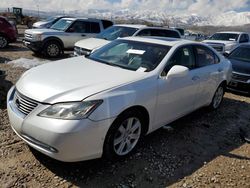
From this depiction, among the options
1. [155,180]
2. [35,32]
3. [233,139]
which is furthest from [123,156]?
[35,32]

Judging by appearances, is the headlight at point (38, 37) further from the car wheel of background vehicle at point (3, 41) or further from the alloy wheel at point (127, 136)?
the alloy wheel at point (127, 136)

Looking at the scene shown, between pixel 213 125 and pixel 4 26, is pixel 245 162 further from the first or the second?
pixel 4 26

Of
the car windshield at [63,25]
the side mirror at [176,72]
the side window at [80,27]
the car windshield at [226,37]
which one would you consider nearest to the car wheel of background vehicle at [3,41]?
the car windshield at [63,25]

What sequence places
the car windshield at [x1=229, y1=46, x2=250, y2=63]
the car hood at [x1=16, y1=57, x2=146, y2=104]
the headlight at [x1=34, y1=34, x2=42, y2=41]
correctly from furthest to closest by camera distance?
1. the headlight at [x1=34, y1=34, x2=42, y2=41]
2. the car windshield at [x1=229, y1=46, x2=250, y2=63]
3. the car hood at [x1=16, y1=57, x2=146, y2=104]

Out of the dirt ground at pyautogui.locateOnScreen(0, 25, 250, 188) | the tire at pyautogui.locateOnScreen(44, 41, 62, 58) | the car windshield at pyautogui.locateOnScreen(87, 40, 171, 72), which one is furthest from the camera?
the tire at pyautogui.locateOnScreen(44, 41, 62, 58)

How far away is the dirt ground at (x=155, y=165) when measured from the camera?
325cm

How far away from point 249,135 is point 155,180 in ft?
8.47

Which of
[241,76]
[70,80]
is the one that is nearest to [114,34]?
[241,76]

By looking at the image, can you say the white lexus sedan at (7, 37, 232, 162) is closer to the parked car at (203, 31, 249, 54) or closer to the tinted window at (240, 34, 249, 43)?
the parked car at (203, 31, 249, 54)

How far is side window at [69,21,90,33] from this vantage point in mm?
12148

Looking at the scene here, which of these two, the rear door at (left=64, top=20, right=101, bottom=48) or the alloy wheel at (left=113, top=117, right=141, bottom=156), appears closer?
the alloy wheel at (left=113, top=117, right=141, bottom=156)

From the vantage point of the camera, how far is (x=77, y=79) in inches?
139

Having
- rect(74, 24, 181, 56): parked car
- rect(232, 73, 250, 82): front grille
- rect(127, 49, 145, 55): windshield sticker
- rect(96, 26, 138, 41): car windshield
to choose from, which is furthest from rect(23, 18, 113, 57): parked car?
rect(127, 49, 145, 55): windshield sticker

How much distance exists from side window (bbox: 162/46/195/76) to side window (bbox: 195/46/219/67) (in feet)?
0.67
